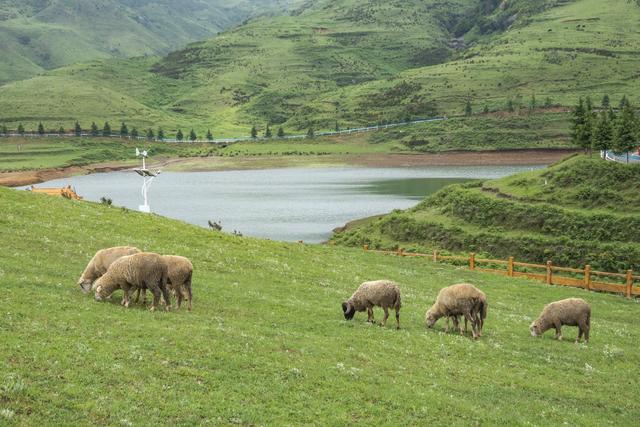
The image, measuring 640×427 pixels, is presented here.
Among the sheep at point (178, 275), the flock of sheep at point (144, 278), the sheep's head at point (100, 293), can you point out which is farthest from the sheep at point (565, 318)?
the sheep's head at point (100, 293)

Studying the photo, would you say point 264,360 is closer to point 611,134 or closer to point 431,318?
point 431,318

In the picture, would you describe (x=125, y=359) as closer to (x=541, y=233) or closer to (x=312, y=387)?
(x=312, y=387)

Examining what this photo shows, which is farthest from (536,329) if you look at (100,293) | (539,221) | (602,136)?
(602,136)

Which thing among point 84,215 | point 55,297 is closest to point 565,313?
point 55,297

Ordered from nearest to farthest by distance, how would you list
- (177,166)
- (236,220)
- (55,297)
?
(55,297) < (236,220) < (177,166)

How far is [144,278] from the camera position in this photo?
72.6 ft

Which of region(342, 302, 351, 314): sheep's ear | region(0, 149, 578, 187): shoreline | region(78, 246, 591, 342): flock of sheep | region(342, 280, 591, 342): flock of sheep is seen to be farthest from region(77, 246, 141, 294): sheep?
region(0, 149, 578, 187): shoreline

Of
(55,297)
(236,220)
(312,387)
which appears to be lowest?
(236,220)

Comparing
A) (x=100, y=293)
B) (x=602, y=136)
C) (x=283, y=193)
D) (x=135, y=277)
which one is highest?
(x=602, y=136)

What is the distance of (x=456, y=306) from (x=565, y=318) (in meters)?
5.24

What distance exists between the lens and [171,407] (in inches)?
575

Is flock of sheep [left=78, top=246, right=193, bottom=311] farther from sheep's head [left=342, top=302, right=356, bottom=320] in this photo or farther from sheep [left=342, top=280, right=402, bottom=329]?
sheep [left=342, top=280, right=402, bottom=329]

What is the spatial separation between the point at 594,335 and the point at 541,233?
32.1 m

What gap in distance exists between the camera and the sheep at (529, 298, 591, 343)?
26188 millimetres
